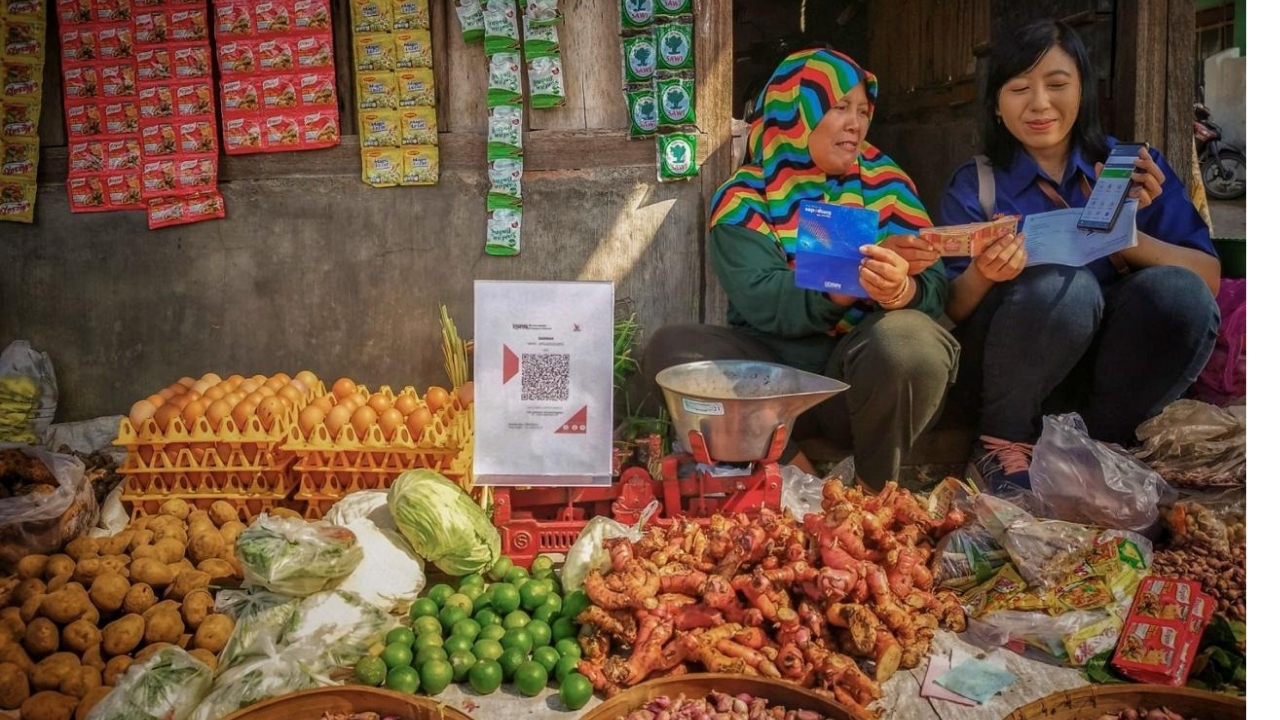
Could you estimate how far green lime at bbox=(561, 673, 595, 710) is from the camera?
2664 millimetres

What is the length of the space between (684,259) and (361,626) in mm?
2151

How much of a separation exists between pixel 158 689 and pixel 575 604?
3.82 ft

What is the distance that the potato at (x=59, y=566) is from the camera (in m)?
3.03

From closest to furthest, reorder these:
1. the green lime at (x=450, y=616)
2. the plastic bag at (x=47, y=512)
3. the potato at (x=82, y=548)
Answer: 1. the green lime at (x=450, y=616)
2. the potato at (x=82, y=548)
3. the plastic bag at (x=47, y=512)

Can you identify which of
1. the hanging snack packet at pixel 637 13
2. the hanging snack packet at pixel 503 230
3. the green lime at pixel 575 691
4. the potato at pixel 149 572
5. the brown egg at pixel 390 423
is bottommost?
the green lime at pixel 575 691

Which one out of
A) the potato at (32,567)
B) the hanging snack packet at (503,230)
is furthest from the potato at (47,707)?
the hanging snack packet at (503,230)

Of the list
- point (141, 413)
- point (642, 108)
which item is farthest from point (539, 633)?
point (642, 108)

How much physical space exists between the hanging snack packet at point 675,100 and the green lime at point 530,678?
2.40 meters

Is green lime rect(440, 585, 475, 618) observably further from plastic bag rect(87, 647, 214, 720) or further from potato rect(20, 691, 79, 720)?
potato rect(20, 691, 79, 720)

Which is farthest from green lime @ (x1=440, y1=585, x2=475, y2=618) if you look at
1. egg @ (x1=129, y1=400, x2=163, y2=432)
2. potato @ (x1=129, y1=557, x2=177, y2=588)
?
egg @ (x1=129, y1=400, x2=163, y2=432)

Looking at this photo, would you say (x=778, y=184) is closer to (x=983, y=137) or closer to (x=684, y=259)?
(x=684, y=259)

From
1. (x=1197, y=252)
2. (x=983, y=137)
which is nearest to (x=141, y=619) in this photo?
(x=983, y=137)

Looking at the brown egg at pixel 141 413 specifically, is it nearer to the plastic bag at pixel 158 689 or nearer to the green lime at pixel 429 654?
the plastic bag at pixel 158 689

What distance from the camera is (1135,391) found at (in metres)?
3.87
